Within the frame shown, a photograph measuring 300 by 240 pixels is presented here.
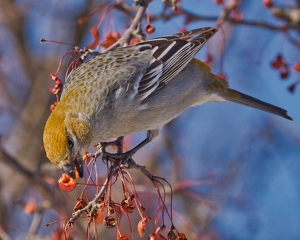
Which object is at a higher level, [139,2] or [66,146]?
[139,2]

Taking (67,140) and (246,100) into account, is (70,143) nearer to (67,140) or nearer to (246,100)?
(67,140)

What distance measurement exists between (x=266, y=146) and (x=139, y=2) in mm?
5234

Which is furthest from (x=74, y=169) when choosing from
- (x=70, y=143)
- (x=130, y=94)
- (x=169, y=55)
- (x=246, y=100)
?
(x=246, y=100)

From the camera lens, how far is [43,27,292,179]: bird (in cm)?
378

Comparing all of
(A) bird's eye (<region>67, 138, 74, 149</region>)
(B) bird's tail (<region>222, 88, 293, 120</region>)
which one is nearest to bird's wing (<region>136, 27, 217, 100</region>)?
(B) bird's tail (<region>222, 88, 293, 120</region>)

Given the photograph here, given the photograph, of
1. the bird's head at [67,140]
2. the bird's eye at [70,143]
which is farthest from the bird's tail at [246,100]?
the bird's eye at [70,143]

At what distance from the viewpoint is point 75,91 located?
4203 millimetres

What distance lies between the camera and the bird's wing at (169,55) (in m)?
4.61

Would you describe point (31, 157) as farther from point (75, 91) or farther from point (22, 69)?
point (75, 91)

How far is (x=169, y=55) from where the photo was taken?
474 centimetres

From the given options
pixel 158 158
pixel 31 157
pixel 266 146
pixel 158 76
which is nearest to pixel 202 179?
pixel 158 76

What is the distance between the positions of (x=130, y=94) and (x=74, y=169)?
3.33 ft

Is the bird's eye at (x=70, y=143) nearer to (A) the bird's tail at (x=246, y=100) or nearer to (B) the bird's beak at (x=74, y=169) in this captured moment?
(B) the bird's beak at (x=74, y=169)

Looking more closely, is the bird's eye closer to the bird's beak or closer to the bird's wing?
the bird's beak
